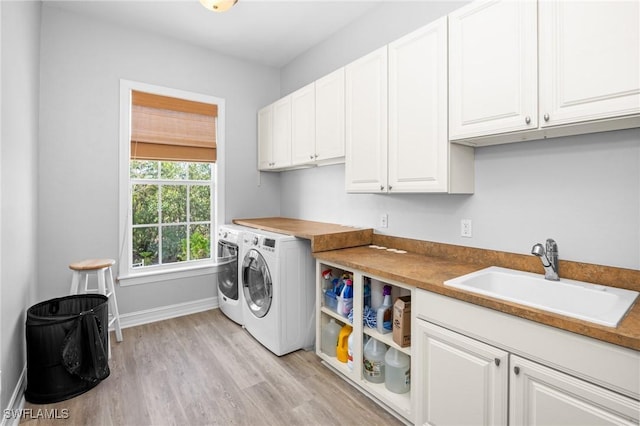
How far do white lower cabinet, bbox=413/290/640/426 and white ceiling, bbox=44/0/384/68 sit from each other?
99.6 inches

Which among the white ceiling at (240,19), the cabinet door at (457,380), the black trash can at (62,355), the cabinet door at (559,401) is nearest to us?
the cabinet door at (559,401)

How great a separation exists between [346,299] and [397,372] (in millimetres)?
555

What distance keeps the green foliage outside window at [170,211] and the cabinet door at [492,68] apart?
2740 millimetres

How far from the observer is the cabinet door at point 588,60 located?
3.93 feet

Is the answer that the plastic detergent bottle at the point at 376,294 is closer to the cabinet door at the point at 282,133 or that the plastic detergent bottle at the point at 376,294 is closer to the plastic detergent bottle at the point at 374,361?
the plastic detergent bottle at the point at 374,361

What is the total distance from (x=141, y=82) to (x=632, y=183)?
3.75 m

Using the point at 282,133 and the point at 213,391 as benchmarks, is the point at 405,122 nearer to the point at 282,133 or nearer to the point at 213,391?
the point at 282,133

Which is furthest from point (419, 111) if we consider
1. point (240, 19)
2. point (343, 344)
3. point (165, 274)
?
point (165, 274)

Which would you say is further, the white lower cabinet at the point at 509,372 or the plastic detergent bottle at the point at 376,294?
the plastic detergent bottle at the point at 376,294

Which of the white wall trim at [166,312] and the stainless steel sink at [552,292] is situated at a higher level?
the stainless steel sink at [552,292]

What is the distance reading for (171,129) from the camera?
3279mm

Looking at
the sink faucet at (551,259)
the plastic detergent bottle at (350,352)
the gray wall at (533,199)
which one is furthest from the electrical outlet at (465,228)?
the plastic detergent bottle at (350,352)

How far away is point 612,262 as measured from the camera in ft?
4.91

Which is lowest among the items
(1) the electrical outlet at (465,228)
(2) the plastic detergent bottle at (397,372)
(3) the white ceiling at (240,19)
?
(2) the plastic detergent bottle at (397,372)
